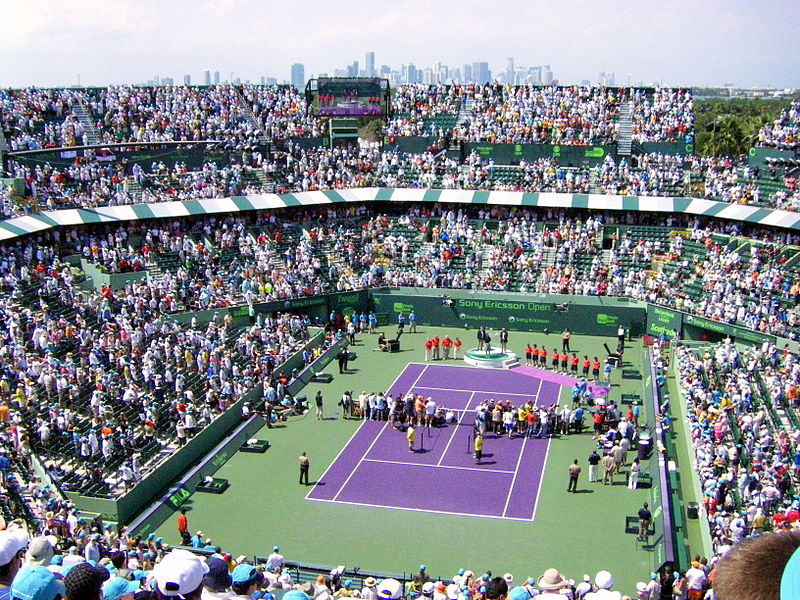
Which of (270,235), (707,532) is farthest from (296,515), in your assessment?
(270,235)

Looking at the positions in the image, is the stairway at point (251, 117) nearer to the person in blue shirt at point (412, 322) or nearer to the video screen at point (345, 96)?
the video screen at point (345, 96)

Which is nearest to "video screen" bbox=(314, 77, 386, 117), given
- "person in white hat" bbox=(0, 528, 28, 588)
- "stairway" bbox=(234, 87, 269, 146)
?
"stairway" bbox=(234, 87, 269, 146)

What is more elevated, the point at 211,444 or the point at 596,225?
the point at 596,225

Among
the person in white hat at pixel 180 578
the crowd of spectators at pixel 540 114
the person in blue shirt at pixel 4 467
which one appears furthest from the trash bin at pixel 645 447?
the crowd of spectators at pixel 540 114

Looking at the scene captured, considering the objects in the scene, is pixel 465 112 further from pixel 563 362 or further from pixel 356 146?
pixel 563 362

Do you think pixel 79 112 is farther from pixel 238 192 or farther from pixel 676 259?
pixel 676 259

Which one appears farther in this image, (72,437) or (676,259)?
(676,259)
